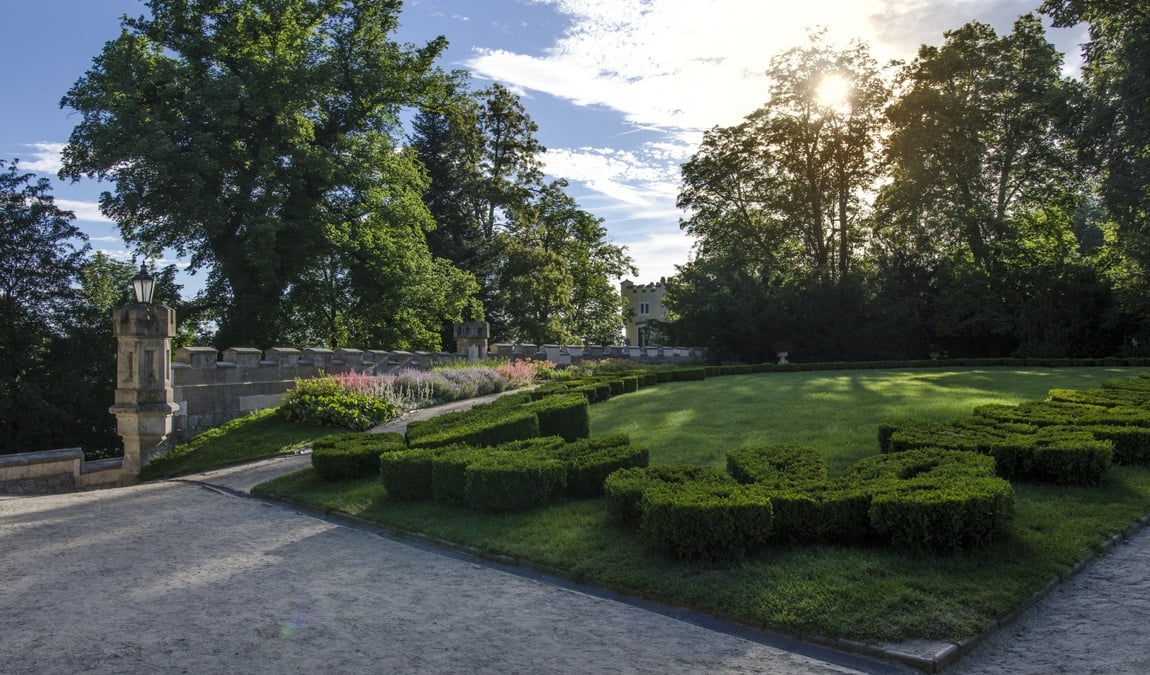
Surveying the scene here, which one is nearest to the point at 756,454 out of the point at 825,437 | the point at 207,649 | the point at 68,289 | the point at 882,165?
the point at 825,437

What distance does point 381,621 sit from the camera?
4238mm

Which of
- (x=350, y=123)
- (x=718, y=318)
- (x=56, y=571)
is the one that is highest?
(x=350, y=123)

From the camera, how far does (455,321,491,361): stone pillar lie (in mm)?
22156

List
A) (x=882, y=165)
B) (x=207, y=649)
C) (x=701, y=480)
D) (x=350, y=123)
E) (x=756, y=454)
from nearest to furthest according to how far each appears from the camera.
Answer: (x=207, y=649) < (x=701, y=480) < (x=756, y=454) < (x=350, y=123) < (x=882, y=165)

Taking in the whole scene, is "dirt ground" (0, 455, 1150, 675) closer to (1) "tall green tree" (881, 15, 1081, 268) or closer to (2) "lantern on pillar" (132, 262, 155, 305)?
(2) "lantern on pillar" (132, 262, 155, 305)

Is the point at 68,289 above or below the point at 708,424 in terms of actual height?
above

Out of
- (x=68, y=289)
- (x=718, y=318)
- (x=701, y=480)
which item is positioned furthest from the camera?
(x=718, y=318)

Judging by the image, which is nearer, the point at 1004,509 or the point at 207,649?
the point at 207,649

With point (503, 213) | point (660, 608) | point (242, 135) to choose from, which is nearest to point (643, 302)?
point (503, 213)

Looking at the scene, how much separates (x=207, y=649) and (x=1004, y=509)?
16.6 ft

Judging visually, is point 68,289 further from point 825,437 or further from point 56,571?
point 825,437

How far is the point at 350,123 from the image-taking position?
25.3 meters

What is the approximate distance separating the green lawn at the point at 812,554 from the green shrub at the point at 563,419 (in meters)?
0.82

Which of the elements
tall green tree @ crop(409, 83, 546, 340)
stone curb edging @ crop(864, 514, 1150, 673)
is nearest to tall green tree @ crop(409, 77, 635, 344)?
tall green tree @ crop(409, 83, 546, 340)
